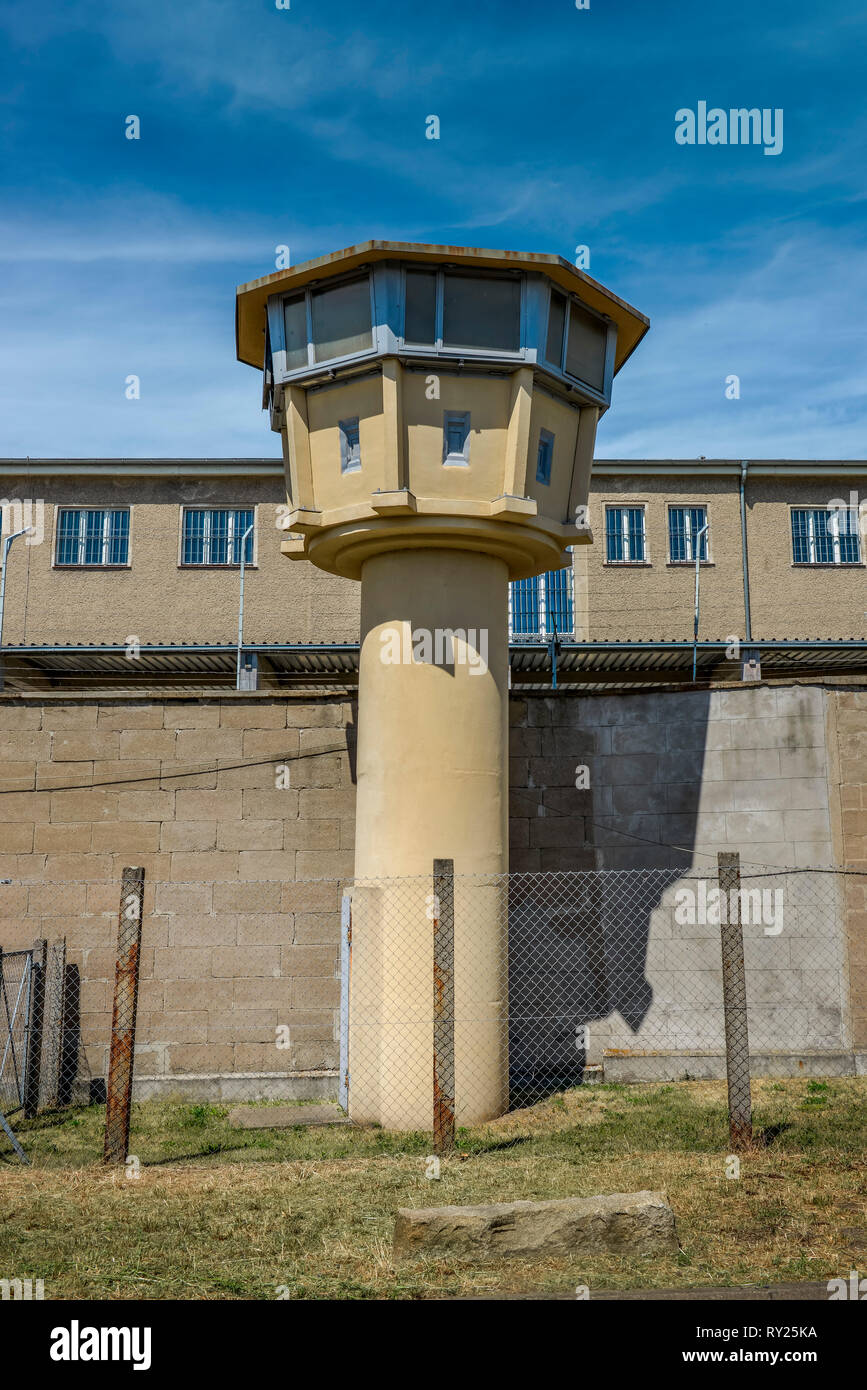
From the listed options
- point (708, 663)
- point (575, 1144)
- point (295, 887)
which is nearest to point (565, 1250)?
point (575, 1144)

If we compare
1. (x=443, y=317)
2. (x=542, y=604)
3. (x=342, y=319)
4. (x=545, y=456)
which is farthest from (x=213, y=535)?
(x=443, y=317)

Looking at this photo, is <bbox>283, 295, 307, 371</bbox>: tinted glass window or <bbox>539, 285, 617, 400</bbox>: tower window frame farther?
<bbox>283, 295, 307, 371</bbox>: tinted glass window

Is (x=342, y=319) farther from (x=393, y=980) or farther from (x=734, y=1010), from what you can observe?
(x=734, y=1010)

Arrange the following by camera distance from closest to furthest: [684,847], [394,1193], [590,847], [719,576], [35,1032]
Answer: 1. [394,1193]
2. [35,1032]
3. [684,847]
4. [590,847]
5. [719,576]

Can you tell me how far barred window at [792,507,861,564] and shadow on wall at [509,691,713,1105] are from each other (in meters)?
14.0

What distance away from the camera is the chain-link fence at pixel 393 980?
39.1 feet

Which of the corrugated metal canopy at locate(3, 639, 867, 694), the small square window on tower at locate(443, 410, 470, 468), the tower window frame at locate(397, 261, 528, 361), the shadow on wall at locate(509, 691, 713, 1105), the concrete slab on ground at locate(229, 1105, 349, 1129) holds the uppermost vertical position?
the tower window frame at locate(397, 261, 528, 361)

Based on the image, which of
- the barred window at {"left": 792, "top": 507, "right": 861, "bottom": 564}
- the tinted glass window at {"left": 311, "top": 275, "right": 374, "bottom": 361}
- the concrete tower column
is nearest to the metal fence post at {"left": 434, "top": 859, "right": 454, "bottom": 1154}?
the concrete tower column

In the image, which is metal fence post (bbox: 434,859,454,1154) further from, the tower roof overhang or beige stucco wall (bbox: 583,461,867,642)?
beige stucco wall (bbox: 583,461,867,642)

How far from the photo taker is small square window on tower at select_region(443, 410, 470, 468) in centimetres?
1180

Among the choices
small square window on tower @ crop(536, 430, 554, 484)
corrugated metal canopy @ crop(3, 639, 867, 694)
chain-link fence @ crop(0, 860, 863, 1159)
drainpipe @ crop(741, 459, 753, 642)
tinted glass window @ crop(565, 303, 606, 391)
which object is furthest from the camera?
drainpipe @ crop(741, 459, 753, 642)

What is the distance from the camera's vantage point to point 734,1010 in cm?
974

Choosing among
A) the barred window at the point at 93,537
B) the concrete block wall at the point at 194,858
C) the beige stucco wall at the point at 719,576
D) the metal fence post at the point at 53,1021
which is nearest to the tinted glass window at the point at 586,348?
the concrete block wall at the point at 194,858

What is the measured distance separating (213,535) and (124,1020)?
17.7 metres
